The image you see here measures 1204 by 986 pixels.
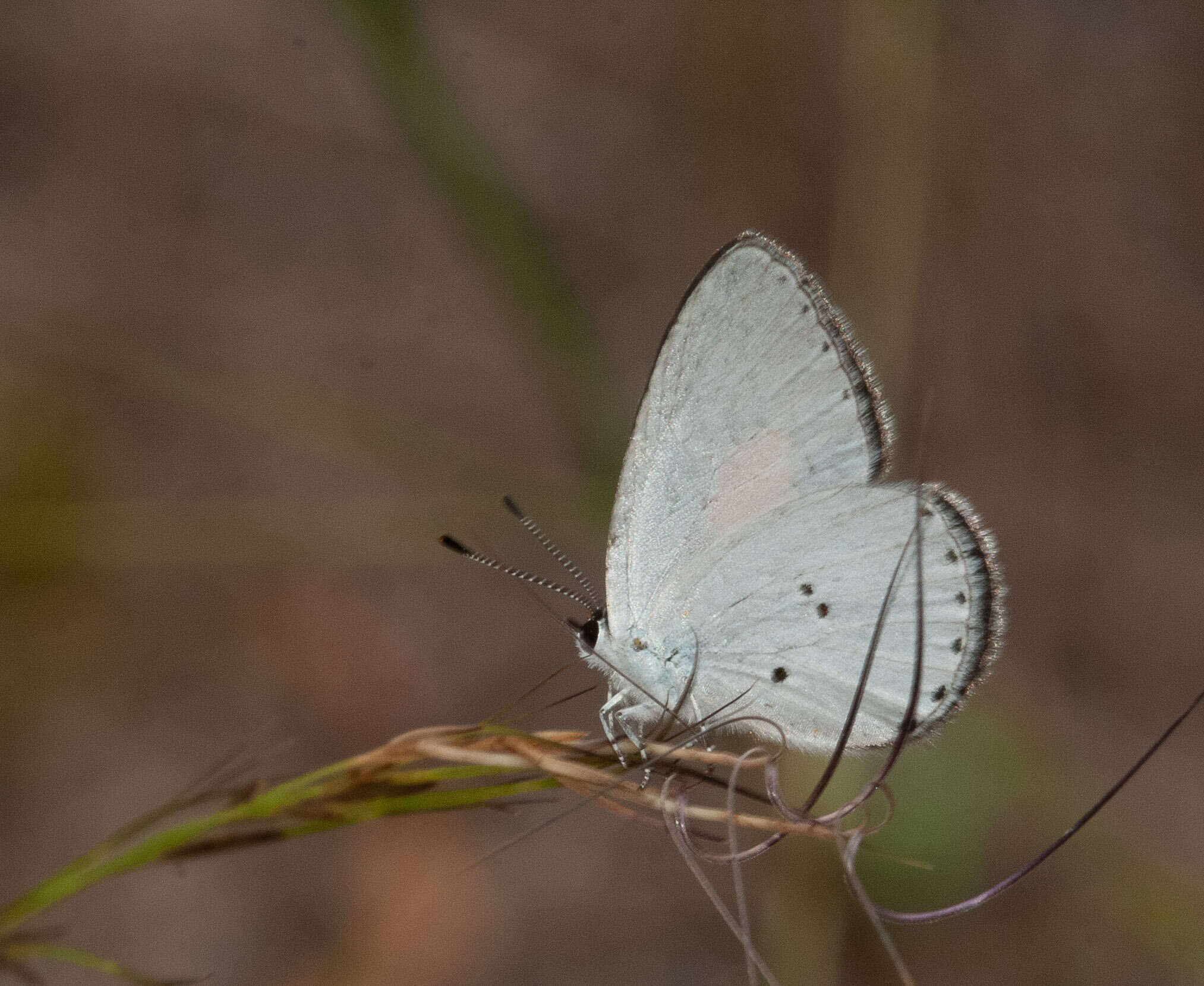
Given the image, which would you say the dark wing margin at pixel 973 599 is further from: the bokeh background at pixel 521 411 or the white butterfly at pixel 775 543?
the bokeh background at pixel 521 411

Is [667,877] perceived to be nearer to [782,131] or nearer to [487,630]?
[487,630]

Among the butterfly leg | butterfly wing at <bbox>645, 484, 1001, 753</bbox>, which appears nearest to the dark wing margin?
butterfly wing at <bbox>645, 484, 1001, 753</bbox>

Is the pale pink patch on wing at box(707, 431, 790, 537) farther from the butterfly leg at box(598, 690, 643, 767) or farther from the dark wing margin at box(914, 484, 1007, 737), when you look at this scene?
the butterfly leg at box(598, 690, 643, 767)

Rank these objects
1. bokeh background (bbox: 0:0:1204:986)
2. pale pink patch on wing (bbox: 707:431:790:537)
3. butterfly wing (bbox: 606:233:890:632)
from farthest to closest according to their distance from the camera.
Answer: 1. bokeh background (bbox: 0:0:1204:986)
2. pale pink patch on wing (bbox: 707:431:790:537)
3. butterfly wing (bbox: 606:233:890:632)

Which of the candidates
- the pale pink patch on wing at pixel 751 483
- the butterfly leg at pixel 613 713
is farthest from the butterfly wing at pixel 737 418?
the butterfly leg at pixel 613 713

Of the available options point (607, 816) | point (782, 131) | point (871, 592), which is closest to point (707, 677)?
point (871, 592)

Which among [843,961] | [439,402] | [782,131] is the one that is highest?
[782,131]
